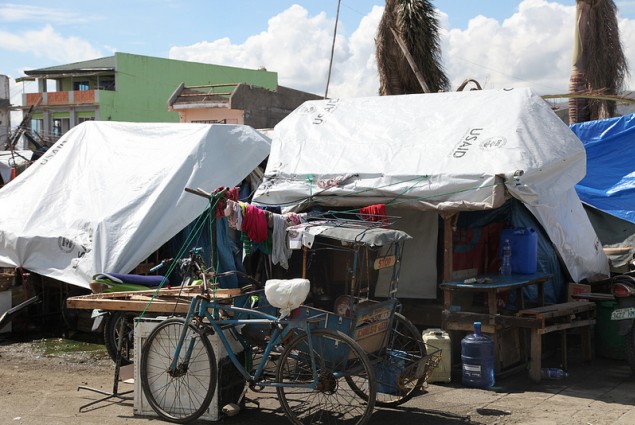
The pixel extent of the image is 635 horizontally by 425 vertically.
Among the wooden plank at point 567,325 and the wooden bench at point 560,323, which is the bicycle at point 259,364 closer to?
the wooden bench at point 560,323

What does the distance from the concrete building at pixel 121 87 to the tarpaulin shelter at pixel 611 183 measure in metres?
33.6

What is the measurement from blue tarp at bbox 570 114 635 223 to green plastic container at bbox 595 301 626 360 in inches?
109

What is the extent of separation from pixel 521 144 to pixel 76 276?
20.4 feet

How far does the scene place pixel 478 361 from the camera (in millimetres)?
7598

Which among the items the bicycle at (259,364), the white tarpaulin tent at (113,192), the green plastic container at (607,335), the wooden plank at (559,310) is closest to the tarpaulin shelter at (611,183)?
the green plastic container at (607,335)

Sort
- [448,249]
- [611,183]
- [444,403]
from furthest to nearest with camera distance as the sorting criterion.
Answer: [611,183], [448,249], [444,403]

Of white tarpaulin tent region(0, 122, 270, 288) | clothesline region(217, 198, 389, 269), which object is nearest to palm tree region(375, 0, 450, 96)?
white tarpaulin tent region(0, 122, 270, 288)

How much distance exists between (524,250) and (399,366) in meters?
3.03

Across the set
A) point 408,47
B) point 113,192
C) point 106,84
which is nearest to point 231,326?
point 113,192

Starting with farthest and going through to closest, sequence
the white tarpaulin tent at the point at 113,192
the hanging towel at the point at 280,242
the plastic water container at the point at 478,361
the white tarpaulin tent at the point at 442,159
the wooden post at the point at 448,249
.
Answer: the white tarpaulin tent at the point at 113,192
the wooden post at the point at 448,249
the hanging towel at the point at 280,242
the white tarpaulin tent at the point at 442,159
the plastic water container at the point at 478,361

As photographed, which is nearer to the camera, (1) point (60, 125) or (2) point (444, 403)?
(2) point (444, 403)

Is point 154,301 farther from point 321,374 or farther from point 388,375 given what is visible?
point 388,375

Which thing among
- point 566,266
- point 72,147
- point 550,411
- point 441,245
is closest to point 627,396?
point 550,411

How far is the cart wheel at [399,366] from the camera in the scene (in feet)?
21.1
